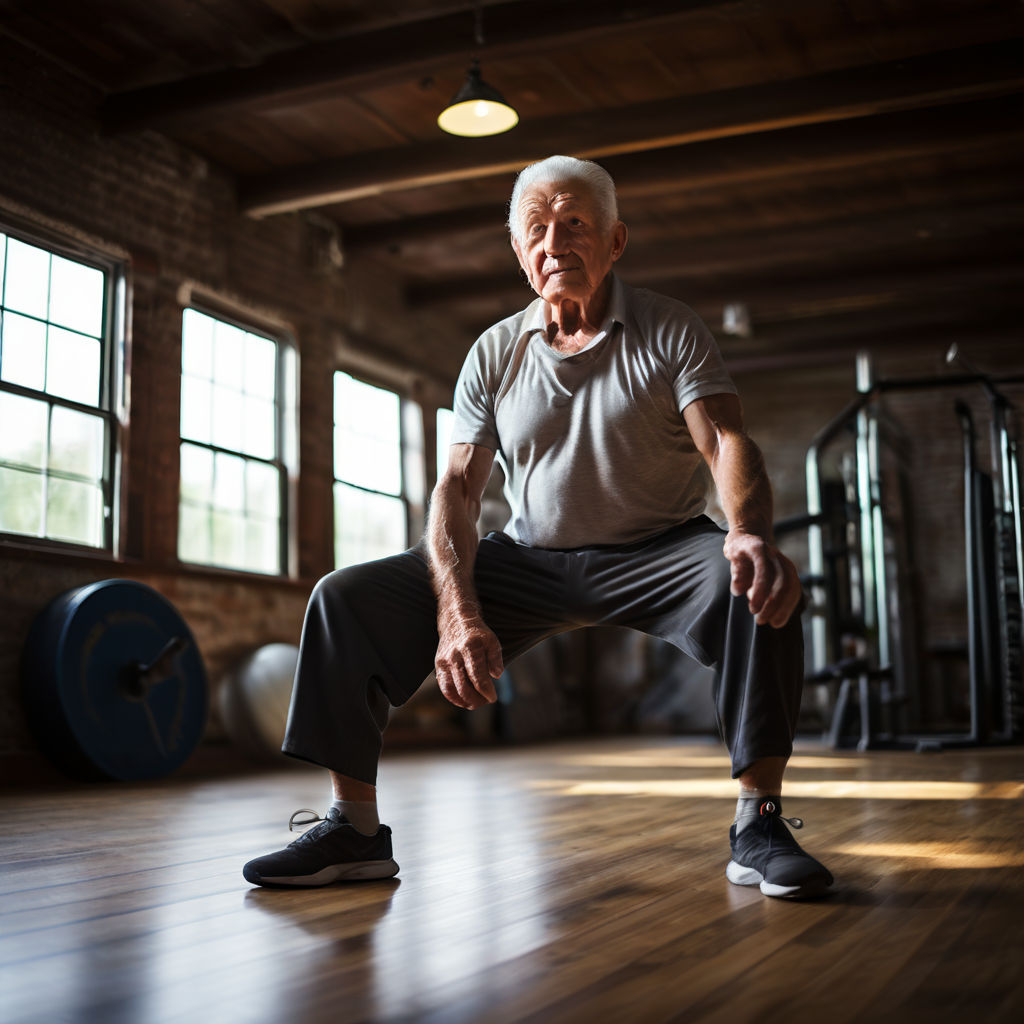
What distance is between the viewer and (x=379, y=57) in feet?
15.6

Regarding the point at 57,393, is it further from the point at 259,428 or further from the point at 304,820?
the point at 304,820

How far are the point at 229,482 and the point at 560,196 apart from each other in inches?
168

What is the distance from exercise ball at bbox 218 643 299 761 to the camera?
17.9 feet

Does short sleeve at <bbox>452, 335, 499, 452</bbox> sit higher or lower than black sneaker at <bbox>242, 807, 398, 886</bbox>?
higher

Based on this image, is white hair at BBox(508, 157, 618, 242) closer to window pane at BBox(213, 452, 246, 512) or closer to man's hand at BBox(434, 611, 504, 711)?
man's hand at BBox(434, 611, 504, 711)

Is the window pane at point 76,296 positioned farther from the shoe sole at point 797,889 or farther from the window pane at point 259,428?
the shoe sole at point 797,889

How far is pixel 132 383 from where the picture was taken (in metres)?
5.34

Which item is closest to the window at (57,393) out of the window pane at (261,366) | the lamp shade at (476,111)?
the window pane at (261,366)

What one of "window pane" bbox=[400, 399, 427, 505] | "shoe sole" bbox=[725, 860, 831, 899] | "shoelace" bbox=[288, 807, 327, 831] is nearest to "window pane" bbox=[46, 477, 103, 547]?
"shoelace" bbox=[288, 807, 327, 831]

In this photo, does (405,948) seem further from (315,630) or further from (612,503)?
(612,503)

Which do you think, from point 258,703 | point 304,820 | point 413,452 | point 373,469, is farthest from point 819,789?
point 413,452

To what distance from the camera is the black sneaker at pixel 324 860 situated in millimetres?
1839

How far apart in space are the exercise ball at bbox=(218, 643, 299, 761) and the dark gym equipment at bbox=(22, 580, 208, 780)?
1.76 ft

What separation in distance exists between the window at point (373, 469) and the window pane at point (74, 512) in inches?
74.1
